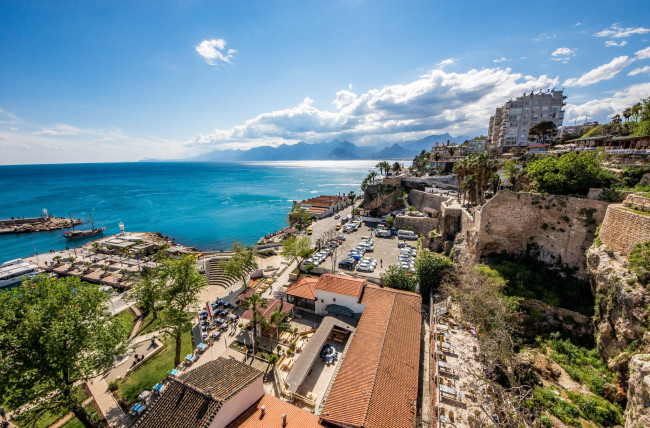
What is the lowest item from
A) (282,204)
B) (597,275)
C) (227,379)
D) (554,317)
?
(282,204)

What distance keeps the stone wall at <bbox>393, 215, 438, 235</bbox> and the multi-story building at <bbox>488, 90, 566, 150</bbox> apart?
35.3 meters

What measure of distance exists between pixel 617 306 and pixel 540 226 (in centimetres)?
890

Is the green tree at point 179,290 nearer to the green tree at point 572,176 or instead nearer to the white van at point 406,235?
the green tree at point 572,176

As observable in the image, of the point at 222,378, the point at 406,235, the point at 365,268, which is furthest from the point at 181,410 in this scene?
the point at 406,235

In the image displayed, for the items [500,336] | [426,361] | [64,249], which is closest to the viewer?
[500,336]

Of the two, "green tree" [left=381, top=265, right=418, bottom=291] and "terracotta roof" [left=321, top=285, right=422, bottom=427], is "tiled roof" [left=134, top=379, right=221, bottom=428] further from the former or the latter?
"green tree" [left=381, top=265, right=418, bottom=291]

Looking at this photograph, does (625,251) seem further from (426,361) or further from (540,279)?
(426,361)

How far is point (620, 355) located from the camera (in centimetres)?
1319

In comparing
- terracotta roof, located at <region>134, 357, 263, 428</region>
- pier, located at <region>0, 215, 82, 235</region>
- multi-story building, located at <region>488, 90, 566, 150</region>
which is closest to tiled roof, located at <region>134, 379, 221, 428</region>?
terracotta roof, located at <region>134, 357, 263, 428</region>

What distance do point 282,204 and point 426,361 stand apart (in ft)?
268

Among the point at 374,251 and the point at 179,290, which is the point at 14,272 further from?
the point at 374,251

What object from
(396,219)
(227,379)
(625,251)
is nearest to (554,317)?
(625,251)

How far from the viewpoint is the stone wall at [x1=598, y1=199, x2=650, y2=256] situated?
1430 centimetres

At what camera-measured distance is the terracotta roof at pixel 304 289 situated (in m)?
24.0
